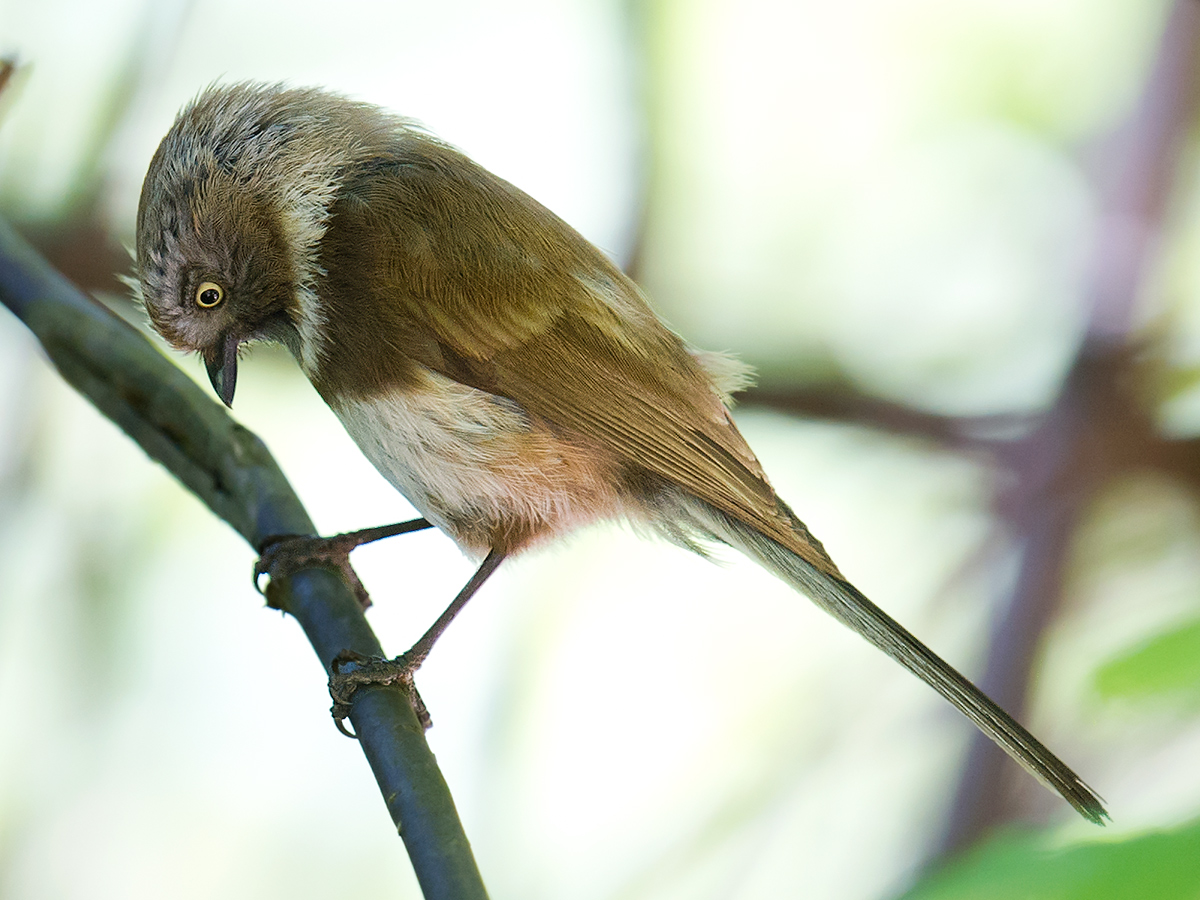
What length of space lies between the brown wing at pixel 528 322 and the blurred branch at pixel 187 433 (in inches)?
11.7

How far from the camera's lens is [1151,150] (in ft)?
10.4

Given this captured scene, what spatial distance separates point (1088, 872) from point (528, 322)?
4.06ft

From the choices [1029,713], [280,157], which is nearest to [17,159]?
[280,157]

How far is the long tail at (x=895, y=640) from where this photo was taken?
4.60 ft

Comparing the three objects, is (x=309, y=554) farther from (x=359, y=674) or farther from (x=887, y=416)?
(x=887, y=416)

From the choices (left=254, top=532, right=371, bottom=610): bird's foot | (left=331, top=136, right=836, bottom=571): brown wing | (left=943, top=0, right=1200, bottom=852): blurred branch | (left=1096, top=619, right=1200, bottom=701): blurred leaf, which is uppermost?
(left=943, top=0, right=1200, bottom=852): blurred branch

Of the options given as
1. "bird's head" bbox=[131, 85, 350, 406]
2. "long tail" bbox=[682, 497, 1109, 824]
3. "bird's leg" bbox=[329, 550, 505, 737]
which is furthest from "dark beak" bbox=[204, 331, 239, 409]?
Result: "long tail" bbox=[682, 497, 1109, 824]

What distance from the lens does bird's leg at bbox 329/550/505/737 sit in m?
1.47

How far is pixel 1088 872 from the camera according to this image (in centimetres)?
62

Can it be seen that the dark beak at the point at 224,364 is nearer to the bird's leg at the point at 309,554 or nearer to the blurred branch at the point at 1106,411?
the bird's leg at the point at 309,554

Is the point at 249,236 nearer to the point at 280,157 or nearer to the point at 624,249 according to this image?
the point at 280,157

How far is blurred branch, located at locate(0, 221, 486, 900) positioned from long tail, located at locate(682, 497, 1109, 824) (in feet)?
2.03

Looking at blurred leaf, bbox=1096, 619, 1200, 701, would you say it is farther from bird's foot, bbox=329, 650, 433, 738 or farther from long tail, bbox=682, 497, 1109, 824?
bird's foot, bbox=329, 650, 433, 738

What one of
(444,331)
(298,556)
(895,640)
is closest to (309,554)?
(298,556)
